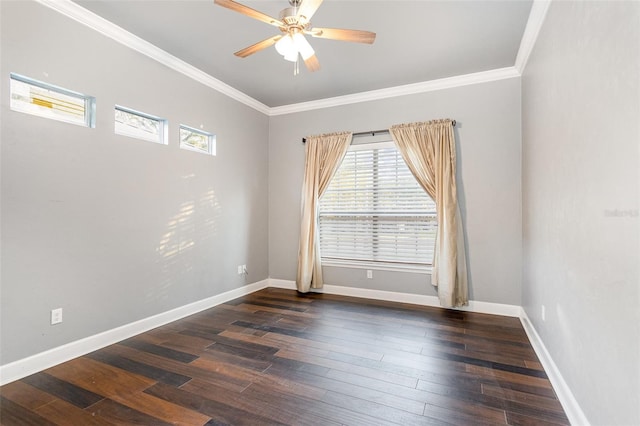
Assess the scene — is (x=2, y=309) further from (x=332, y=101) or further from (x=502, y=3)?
(x=502, y=3)

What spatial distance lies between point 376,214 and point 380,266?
29.7 inches

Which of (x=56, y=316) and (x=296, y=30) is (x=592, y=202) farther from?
(x=56, y=316)

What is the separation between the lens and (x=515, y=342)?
2922mm

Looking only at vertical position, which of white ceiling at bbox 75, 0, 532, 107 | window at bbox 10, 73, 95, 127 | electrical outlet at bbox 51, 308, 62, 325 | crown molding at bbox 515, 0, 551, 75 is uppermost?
white ceiling at bbox 75, 0, 532, 107

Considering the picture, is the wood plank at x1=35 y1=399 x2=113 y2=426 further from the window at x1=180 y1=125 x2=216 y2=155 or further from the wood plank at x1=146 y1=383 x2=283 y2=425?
the window at x1=180 y1=125 x2=216 y2=155

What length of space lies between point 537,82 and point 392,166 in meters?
1.92

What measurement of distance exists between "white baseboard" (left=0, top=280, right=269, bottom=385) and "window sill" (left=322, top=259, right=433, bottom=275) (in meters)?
1.76

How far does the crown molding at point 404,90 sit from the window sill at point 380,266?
7.83 ft

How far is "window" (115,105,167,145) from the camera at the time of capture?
3062mm

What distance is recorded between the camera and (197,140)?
156 inches

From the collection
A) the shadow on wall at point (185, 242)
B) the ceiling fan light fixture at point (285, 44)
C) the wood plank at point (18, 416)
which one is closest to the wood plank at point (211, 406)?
the wood plank at point (18, 416)

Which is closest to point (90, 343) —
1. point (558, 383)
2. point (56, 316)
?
point (56, 316)

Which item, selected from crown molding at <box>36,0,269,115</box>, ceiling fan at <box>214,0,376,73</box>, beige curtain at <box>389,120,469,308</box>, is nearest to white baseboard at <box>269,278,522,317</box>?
beige curtain at <box>389,120,469,308</box>

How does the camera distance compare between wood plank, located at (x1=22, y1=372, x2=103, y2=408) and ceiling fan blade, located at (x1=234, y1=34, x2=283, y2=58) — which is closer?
wood plank, located at (x1=22, y1=372, x2=103, y2=408)
